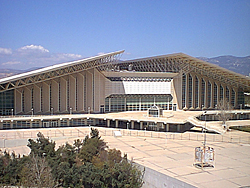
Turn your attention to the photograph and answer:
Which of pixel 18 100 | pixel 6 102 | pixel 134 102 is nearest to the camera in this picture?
pixel 6 102

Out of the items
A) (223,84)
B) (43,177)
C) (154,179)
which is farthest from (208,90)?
(43,177)

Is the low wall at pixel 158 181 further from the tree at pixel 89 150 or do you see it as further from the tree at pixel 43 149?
the tree at pixel 43 149

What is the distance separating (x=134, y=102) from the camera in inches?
2138

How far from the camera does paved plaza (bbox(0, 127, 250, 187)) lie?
68.5 feet

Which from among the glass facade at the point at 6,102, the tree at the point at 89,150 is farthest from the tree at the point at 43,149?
the glass facade at the point at 6,102

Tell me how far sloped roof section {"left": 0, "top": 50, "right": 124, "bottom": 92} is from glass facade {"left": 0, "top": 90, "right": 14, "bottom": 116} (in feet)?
5.06

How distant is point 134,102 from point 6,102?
72.0 feet

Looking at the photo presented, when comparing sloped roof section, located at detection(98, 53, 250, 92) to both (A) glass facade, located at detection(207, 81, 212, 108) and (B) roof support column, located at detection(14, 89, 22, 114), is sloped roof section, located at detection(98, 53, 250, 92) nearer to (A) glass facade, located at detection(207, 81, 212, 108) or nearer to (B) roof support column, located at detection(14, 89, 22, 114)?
(A) glass facade, located at detection(207, 81, 212, 108)

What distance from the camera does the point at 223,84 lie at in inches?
2254

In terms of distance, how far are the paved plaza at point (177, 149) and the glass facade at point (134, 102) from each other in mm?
9386

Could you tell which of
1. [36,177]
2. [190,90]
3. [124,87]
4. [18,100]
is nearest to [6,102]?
[18,100]

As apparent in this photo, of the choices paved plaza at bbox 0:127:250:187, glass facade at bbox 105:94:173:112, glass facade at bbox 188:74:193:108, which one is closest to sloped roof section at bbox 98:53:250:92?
glass facade at bbox 188:74:193:108

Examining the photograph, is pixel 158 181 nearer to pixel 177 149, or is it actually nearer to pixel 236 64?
pixel 177 149

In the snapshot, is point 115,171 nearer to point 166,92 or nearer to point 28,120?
point 28,120
